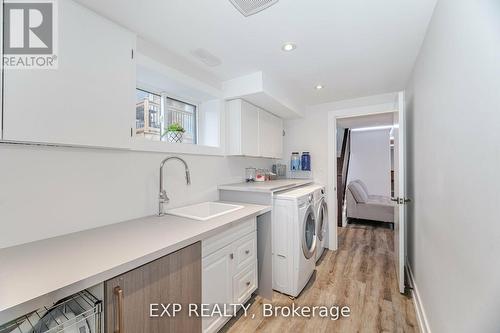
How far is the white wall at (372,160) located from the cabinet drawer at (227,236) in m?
4.90

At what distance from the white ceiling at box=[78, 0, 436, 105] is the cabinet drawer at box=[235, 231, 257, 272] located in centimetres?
156

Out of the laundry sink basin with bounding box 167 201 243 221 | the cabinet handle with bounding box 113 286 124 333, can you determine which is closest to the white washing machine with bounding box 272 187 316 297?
the laundry sink basin with bounding box 167 201 243 221

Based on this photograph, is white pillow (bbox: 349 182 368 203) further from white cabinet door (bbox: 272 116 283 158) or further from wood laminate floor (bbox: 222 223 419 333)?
white cabinet door (bbox: 272 116 283 158)

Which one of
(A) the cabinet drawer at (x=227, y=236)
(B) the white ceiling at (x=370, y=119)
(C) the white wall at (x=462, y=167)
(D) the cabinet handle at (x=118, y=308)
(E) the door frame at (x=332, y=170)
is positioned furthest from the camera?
(B) the white ceiling at (x=370, y=119)

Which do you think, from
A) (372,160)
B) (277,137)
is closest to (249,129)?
(277,137)

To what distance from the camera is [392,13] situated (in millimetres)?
1338

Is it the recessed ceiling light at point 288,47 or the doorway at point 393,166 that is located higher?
the recessed ceiling light at point 288,47

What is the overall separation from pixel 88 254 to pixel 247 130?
188 centimetres

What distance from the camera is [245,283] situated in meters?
1.78

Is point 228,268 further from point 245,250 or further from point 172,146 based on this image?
point 172,146

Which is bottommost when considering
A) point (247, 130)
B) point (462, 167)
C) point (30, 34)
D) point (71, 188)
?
point (71, 188)

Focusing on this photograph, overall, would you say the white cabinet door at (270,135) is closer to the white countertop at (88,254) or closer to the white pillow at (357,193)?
the white countertop at (88,254)

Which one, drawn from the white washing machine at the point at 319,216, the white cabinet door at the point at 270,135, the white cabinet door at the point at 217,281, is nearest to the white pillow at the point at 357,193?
the white washing machine at the point at 319,216

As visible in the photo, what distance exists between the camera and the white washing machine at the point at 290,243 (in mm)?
2000
